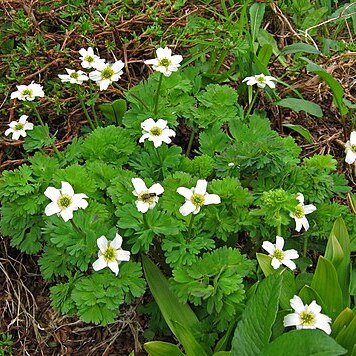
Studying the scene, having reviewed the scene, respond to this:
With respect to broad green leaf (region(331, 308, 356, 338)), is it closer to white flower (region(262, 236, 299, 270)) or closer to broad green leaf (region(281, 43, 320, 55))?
white flower (region(262, 236, 299, 270))

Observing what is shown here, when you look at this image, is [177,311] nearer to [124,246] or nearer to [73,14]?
[124,246]

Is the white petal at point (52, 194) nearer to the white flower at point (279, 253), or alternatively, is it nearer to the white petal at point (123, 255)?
the white petal at point (123, 255)

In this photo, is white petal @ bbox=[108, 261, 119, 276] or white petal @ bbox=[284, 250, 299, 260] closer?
white petal @ bbox=[108, 261, 119, 276]

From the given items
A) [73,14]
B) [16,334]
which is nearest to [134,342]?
[16,334]

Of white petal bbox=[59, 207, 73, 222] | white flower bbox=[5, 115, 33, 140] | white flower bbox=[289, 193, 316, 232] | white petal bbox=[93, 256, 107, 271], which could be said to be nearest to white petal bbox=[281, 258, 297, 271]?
white flower bbox=[289, 193, 316, 232]

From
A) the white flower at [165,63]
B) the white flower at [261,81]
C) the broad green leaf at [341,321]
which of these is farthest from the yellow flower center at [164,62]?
the broad green leaf at [341,321]

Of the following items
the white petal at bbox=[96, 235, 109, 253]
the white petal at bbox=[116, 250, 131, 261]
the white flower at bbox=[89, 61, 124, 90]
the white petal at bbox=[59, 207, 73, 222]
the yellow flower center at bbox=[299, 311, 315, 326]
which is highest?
the white flower at bbox=[89, 61, 124, 90]

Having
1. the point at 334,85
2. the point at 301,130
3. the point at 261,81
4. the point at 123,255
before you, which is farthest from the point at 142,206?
the point at 334,85
